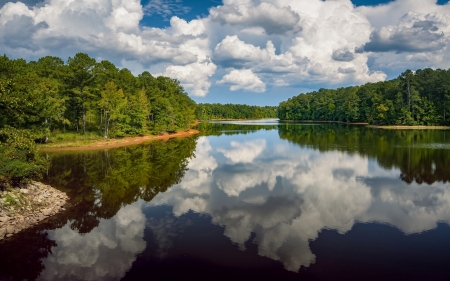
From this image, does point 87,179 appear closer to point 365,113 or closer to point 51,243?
point 51,243

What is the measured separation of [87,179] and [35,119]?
1650 cm

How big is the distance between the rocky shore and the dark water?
0.71m

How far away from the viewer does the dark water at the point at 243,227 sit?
38.0 ft

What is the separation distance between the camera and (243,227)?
1554 centimetres

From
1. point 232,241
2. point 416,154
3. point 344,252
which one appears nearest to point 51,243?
point 232,241

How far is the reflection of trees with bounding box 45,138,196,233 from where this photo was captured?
18.4 metres

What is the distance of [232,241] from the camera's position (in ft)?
45.5

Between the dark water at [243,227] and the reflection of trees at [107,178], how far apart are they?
0.12 m

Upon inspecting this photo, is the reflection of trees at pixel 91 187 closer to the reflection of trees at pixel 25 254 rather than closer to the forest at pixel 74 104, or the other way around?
the reflection of trees at pixel 25 254

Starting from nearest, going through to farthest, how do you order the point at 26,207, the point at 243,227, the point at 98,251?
the point at 98,251, the point at 243,227, the point at 26,207

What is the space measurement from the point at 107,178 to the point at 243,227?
49.7 ft

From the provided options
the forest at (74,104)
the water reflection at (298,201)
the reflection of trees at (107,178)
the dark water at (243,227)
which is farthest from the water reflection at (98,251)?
the forest at (74,104)

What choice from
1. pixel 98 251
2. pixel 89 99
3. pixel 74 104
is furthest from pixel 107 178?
pixel 74 104

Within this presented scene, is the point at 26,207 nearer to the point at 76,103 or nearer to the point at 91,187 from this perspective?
the point at 91,187
